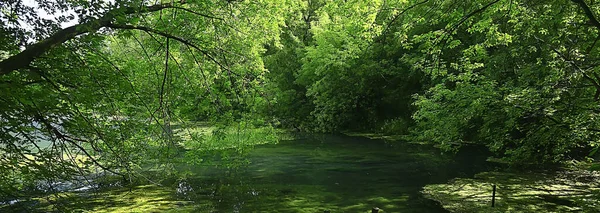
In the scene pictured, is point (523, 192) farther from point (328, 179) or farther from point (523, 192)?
point (328, 179)

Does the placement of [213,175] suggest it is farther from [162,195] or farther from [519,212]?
[519,212]

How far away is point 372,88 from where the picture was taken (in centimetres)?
2511

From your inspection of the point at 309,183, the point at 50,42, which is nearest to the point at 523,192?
the point at 309,183

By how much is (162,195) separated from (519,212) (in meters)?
7.83

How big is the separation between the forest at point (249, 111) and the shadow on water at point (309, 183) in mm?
69

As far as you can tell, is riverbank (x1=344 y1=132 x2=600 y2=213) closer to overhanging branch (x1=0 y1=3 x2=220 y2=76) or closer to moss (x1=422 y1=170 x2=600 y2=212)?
moss (x1=422 y1=170 x2=600 y2=212)

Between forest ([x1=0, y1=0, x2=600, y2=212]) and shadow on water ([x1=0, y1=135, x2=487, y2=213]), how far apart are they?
2.7 inches

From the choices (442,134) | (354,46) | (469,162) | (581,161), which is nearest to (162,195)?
(442,134)

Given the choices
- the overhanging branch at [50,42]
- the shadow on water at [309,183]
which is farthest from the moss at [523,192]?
the overhanging branch at [50,42]

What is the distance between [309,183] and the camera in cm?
1141

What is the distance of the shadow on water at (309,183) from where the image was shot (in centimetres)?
898

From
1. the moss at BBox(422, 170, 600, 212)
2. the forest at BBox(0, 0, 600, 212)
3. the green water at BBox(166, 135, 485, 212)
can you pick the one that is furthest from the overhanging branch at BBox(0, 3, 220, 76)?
the moss at BBox(422, 170, 600, 212)

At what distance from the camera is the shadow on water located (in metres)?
8.98

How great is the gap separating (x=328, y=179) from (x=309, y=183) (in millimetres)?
747
